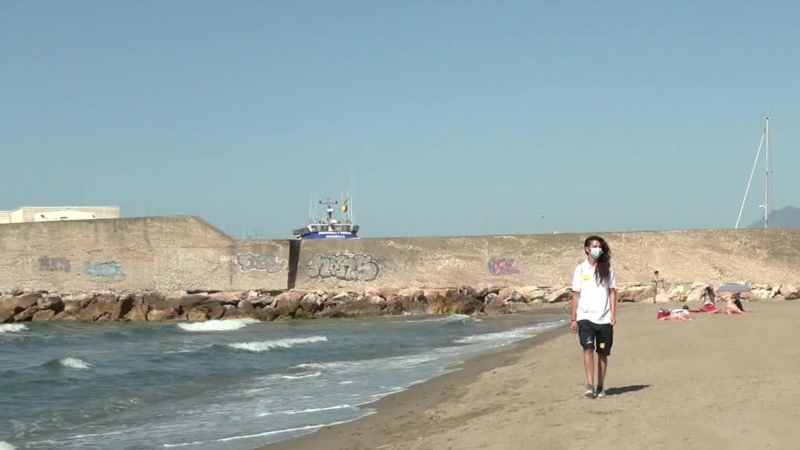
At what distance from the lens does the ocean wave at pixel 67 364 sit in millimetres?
16453

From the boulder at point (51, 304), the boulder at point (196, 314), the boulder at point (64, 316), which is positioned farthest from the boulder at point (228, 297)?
the boulder at point (51, 304)

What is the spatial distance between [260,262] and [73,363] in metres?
14.2

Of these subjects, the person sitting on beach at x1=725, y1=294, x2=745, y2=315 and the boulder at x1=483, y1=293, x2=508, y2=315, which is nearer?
the person sitting on beach at x1=725, y1=294, x2=745, y2=315

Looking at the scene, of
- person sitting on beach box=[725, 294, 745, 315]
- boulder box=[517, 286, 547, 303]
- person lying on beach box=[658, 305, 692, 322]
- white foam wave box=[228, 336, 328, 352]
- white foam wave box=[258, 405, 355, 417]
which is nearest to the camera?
white foam wave box=[258, 405, 355, 417]

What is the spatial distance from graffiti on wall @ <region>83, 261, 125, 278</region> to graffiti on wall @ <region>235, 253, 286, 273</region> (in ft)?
13.2

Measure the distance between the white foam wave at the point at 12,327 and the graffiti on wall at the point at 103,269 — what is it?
9.66ft

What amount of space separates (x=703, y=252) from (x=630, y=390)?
23670mm

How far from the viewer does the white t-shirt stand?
26.8ft

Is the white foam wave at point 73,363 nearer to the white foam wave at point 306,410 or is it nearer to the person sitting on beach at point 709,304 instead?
the white foam wave at point 306,410

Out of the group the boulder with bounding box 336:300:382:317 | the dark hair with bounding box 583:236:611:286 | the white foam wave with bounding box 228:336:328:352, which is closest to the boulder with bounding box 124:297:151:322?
the boulder with bounding box 336:300:382:317

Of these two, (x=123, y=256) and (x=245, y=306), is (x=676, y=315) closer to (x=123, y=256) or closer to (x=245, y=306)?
(x=245, y=306)

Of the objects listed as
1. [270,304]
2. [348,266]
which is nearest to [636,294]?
[348,266]

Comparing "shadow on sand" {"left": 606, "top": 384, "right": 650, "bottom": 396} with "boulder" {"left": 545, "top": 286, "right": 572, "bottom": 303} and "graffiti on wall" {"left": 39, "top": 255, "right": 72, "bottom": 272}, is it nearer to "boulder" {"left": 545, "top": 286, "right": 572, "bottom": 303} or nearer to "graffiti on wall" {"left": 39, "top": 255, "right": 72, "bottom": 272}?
"boulder" {"left": 545, "top": 286, "right": 572, "bottom": 303}

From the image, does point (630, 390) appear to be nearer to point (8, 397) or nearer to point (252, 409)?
point (252, 409)
